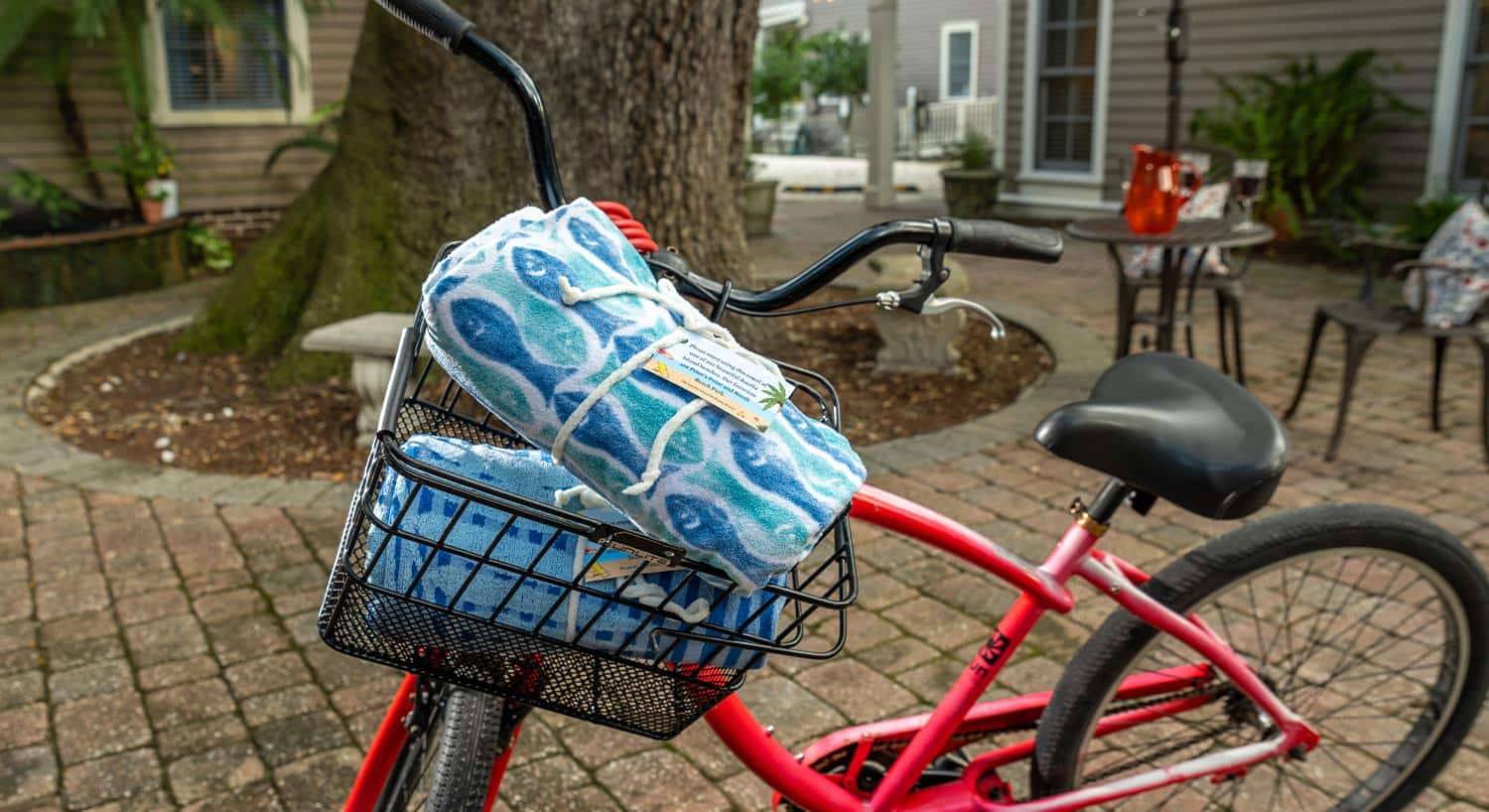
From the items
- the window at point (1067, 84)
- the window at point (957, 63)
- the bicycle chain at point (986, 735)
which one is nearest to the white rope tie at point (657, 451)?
the bicycle chain at point (986, 735)

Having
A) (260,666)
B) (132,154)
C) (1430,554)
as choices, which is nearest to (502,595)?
(1430,554)

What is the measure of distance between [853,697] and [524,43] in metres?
2.96

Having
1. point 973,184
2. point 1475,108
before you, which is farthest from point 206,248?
point 1475,108

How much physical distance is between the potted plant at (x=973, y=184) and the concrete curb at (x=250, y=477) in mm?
5312

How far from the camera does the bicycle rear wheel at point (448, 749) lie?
126 centimetres

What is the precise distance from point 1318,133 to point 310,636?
318 inches

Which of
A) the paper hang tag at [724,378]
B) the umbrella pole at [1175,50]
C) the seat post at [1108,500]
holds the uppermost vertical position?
the umbrella pole at [1175,50]

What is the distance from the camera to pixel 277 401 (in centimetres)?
515

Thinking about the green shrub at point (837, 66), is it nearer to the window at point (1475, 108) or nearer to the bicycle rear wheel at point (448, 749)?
the window at point (1475, 108)

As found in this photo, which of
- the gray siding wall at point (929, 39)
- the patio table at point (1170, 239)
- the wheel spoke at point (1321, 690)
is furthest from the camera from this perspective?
the gray siding wall at point (929, 39)

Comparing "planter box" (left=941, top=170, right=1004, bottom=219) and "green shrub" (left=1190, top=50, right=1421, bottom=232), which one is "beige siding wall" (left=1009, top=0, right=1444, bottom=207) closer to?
"green shrub" (left=1190, top=50, right=1421, bottom=232)

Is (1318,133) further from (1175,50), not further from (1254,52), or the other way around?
(1175,50)

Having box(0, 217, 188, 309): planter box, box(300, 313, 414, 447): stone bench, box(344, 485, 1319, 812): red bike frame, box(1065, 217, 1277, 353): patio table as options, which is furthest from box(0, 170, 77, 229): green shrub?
box(344, 485, 1319, 812): red bike frame

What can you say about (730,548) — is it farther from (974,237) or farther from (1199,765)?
(1199,765)
